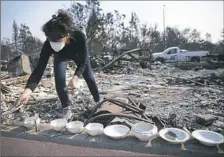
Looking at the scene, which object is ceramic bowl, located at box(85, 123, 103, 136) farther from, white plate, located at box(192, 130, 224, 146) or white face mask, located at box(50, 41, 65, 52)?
white face mask, located at box(50, 41, 65, 52)

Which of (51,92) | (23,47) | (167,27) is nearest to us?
(51,92)

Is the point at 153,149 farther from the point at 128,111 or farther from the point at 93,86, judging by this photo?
the point at 93,86

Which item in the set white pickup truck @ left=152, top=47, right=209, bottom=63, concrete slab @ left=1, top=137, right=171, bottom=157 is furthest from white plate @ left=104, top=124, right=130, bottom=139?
white pickup truck @ left=152, top=47, right=209, bottom=63

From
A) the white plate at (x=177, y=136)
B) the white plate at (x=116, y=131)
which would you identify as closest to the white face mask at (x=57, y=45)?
the white plate at (x=116, y=131)

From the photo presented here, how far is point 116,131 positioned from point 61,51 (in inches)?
61.4

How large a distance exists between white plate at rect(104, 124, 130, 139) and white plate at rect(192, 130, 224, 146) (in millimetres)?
791

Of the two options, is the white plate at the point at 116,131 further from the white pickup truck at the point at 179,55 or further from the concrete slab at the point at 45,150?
the white pickup truck at the point at 179,55

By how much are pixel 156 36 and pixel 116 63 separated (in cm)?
1939

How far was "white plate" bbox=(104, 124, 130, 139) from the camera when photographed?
2.62 metres

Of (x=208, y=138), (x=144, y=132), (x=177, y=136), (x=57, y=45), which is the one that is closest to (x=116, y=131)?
(x=144, y=132)

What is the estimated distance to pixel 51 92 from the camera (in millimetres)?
6871

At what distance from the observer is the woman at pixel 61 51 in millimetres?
3150

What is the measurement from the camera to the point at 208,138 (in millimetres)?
2449

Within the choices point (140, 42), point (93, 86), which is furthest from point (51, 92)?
point (140, 42)
